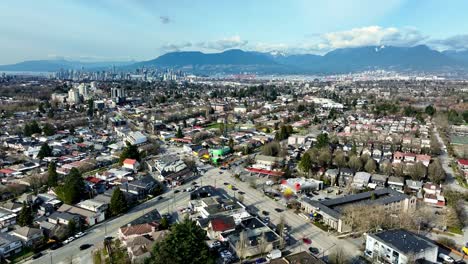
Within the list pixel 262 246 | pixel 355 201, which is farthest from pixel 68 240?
pixel 355 201

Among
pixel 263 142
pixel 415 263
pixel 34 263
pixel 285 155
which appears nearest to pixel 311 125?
pixel 263 142

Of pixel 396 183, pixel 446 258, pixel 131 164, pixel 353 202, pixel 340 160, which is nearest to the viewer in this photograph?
pixel 446 258

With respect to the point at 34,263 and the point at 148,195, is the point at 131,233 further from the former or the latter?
the point at 148,195

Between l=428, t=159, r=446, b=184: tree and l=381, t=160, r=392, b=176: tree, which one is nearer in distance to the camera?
l=428, t=159, r=446, b=184: tree

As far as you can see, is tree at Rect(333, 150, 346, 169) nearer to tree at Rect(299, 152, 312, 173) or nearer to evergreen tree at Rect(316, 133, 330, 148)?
tree at Rect(299, 152, 312, 173)

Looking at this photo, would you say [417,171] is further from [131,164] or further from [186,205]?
[131,164]

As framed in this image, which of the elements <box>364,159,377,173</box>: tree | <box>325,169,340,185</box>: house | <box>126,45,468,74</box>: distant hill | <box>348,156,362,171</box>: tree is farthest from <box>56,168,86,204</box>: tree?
<box>126,45,468,74</box>: distant hill
